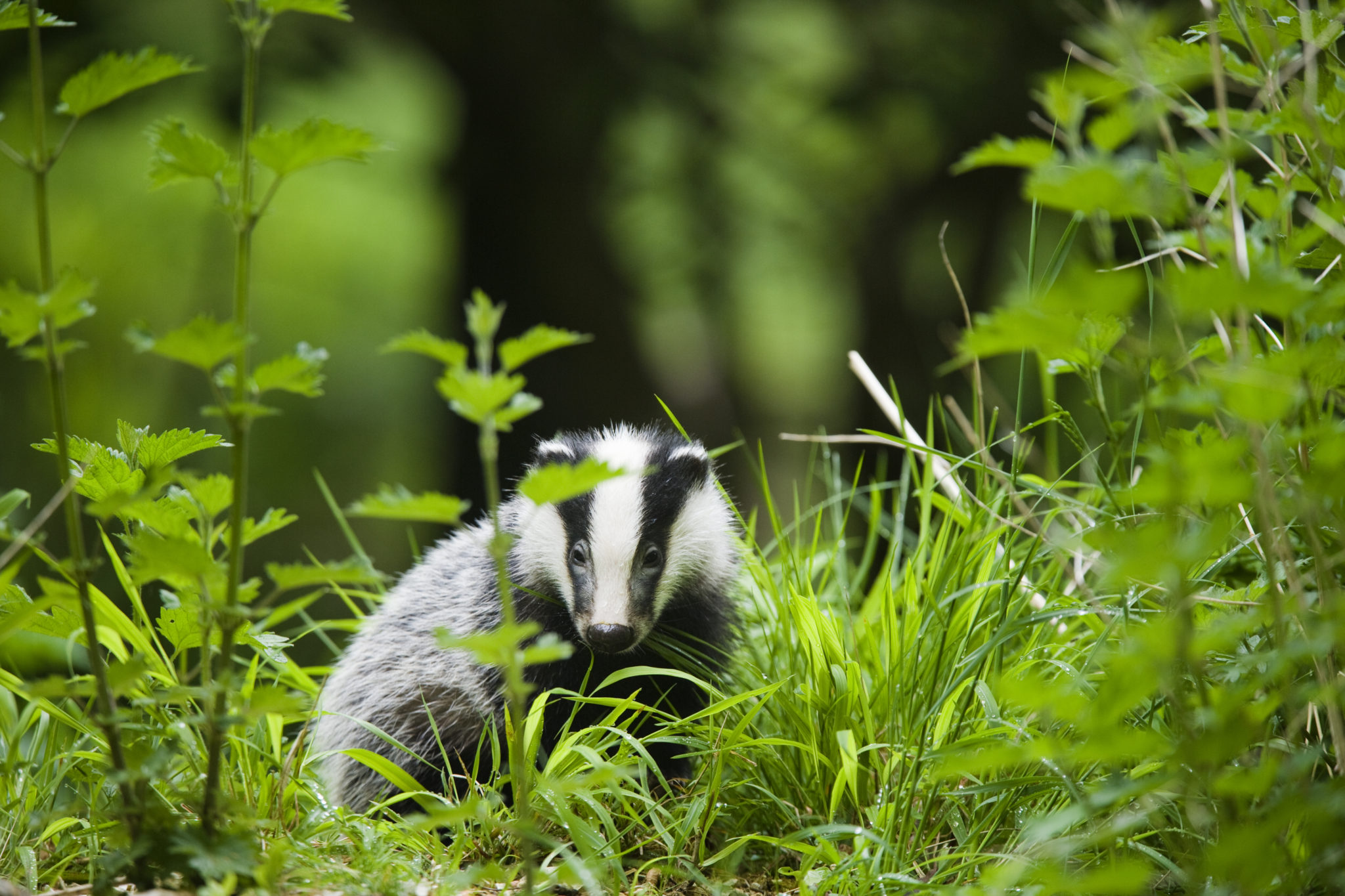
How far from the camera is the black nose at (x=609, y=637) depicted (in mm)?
2652

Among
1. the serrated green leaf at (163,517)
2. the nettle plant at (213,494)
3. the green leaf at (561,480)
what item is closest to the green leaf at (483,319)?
the nettle plant at (213,494)

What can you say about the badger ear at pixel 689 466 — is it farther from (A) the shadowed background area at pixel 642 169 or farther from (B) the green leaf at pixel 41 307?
(A) the shadowed background area at pixel 642 169

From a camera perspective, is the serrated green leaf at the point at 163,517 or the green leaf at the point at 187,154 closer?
the green leaf at the point at 187,154

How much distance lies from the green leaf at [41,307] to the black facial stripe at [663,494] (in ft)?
5.26

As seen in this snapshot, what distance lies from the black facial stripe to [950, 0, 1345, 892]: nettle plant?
105cm

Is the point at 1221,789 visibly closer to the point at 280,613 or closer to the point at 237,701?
the point at 237,701

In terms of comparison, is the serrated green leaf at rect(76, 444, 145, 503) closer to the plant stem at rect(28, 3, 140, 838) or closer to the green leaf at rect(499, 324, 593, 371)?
the plant stem at rect(28, 3, 140, 838)

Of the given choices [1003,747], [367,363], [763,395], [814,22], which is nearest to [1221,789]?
[1003,747]

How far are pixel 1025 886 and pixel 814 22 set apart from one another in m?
5.67

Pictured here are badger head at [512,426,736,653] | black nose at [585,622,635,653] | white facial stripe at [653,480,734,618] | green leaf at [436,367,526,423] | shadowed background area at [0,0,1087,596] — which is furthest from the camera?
shadowed background area at [0,0,1087,596]

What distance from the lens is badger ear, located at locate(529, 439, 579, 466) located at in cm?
296

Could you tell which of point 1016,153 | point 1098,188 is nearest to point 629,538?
point 1016,153

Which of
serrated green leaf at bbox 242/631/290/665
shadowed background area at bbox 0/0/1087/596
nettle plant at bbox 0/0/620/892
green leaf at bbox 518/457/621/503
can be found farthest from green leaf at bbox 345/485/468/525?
shadowed background area at bbox 0/0/1087/596

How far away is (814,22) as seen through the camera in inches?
249
